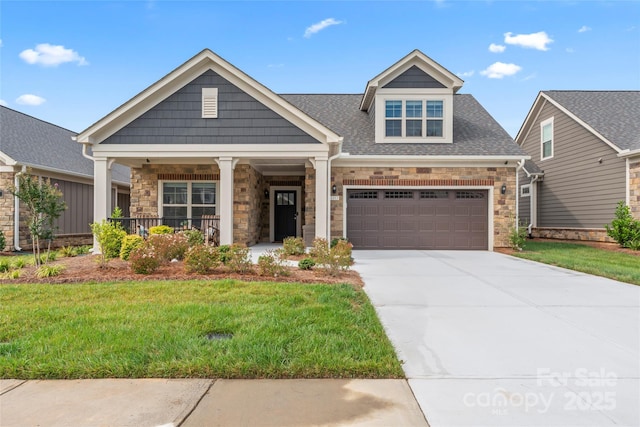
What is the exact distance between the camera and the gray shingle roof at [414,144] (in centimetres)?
1241

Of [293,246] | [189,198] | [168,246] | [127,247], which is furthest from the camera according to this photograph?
[189,198]

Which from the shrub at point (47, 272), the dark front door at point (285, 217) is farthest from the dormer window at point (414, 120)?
the shrub at point (47, 272)

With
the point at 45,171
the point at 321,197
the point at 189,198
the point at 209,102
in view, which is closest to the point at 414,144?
the point at 321,197

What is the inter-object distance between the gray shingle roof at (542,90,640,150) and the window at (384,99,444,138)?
666 centimetres

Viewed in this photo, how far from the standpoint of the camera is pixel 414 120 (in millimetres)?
12984

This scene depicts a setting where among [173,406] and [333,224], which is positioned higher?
[333,224]

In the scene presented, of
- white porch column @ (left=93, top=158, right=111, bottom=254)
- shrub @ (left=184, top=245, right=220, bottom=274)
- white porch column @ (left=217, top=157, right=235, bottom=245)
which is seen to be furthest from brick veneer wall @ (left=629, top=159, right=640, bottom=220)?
white porch column @ (left=93, top=158, right=111, bottom=254)

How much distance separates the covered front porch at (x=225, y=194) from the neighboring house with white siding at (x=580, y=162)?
36.0 ft

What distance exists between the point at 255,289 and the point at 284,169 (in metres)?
8.46

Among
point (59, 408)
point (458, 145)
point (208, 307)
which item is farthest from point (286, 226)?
point (59, 408)

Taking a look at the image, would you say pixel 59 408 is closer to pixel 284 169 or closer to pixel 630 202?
pixel 284 169

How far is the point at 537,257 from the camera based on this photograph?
1033 centimetres

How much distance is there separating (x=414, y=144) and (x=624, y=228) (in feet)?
24.9

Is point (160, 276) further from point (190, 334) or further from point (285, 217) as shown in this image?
point (285, 217)
